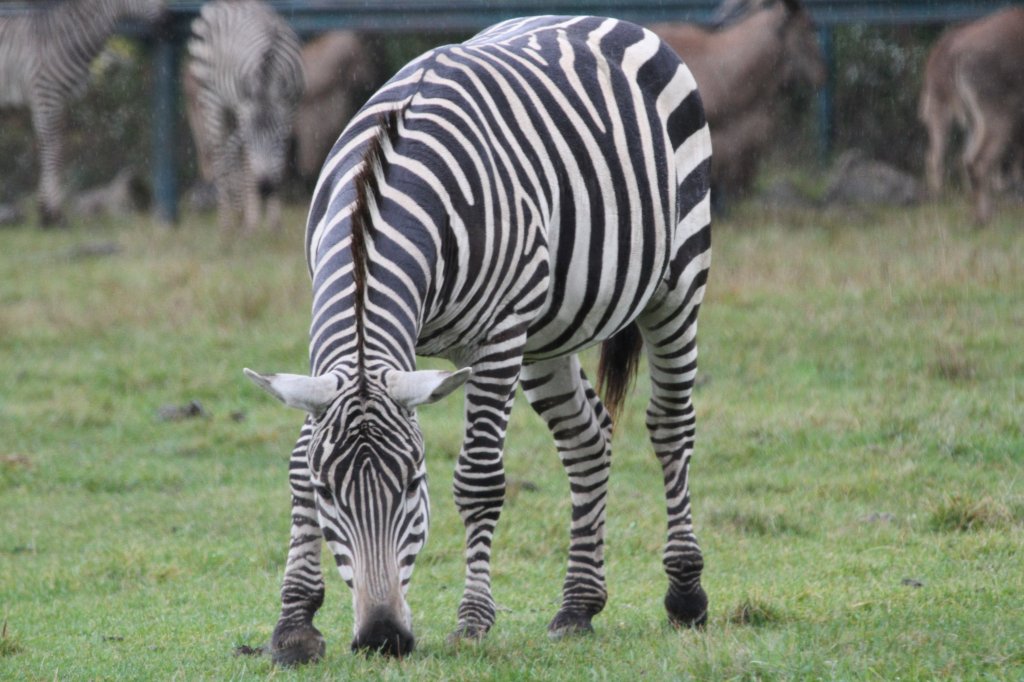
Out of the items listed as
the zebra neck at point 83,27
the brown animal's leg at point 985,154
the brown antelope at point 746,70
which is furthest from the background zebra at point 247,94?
the brown animal's leg at point 985,154

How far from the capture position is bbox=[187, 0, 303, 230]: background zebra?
15.1m

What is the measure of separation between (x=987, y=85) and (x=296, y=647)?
1123 centimetres

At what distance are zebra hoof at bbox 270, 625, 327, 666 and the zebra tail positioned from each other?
182 centimetres

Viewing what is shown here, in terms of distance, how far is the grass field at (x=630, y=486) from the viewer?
14.7ft

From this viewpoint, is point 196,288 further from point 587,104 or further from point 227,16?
point 587,104

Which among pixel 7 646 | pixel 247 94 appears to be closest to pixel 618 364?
pixel 7 646

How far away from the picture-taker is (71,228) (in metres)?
16.3

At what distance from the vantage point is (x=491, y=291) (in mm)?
4188

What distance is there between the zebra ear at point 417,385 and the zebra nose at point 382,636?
1.80ft

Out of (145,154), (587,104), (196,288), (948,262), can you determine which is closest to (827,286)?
(948,262)

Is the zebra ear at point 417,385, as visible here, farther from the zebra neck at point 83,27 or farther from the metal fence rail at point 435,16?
the zebra neck at point 83,27

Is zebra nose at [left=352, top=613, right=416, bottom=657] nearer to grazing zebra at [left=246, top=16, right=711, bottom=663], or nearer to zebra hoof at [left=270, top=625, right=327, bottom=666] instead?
grazing zebra at [left=246, top=16, right=711, bottom=663]

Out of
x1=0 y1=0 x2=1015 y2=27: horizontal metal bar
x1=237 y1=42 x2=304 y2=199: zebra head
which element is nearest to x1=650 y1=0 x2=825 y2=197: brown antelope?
x1=0 y1=0 x2=1015 y2=27: horizontal metal bar

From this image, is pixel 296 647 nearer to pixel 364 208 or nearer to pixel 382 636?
pixel 382 636
